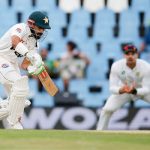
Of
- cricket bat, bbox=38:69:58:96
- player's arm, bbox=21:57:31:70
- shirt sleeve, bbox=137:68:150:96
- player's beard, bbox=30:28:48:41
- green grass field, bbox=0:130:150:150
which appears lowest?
shirt sleeve, bbox=137:68:150:96

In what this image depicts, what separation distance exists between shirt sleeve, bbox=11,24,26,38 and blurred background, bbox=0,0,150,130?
4182 mm

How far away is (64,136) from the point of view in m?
8.23

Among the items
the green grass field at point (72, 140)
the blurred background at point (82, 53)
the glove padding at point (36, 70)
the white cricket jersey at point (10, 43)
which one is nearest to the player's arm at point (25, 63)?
the white cricket jersey at point (10, 43)

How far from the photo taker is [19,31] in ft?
31.7

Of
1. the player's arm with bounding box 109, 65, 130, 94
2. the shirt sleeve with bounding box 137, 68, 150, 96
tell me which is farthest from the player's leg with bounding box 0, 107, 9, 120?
the shirt sleeve with bounding box 137, 68, 150, 96

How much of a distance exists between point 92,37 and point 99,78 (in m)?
0.91

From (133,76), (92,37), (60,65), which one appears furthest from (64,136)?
(92,37)

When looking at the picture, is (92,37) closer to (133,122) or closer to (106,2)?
(106,2)

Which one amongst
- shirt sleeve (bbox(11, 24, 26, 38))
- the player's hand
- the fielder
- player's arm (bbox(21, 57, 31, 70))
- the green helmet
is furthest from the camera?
the player's hand

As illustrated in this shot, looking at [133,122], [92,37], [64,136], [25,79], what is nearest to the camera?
[64,136]

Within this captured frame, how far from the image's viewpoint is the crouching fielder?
11.8 m

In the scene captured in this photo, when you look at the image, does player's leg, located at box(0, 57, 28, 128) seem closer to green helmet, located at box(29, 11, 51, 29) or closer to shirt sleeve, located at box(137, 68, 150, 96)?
green helmet, located at box(29, 11, 51, 29)

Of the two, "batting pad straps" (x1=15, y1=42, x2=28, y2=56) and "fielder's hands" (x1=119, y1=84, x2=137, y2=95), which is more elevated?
"batting pad straps" (x1=15, y1=42, x2=28, y2=56)

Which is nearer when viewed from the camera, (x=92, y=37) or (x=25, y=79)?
(x=25, y=79)
